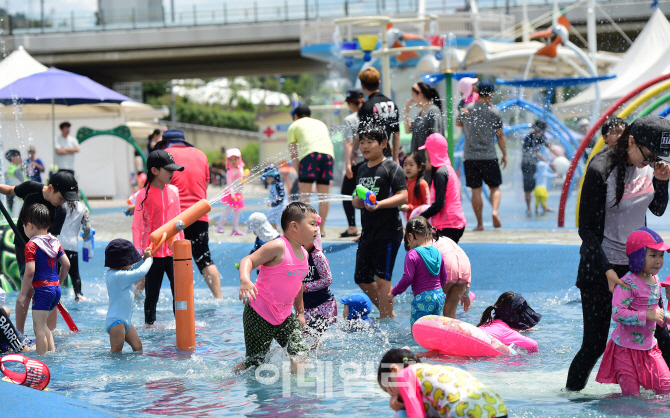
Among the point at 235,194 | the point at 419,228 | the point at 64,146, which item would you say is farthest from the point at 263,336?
the point at 64,146

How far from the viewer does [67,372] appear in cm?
528

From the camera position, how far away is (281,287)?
15.6 feet

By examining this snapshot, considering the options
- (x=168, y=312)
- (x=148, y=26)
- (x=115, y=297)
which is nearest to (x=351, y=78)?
(x=148, y=26)

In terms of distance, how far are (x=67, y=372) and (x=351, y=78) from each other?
77.0ft

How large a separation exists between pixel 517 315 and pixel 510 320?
0.08m

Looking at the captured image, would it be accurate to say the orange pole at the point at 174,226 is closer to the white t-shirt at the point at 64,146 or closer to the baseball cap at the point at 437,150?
the baseball cap at the point at 437,150

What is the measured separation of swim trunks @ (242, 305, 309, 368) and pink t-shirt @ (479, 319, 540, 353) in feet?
5.17

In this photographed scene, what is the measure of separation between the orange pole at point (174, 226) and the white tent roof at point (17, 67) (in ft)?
34.1

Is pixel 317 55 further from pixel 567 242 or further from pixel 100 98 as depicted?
pixel 567 242

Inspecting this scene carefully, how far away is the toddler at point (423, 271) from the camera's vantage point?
572 cm

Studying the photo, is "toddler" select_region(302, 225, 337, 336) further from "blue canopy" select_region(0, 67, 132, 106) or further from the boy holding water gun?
"blue canopy" select_region(0, 67, 132, 106)

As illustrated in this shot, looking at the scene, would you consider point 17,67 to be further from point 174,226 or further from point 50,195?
point 174,226

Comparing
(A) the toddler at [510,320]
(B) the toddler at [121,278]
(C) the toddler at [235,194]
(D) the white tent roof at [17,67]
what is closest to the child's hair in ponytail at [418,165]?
(A) the toddler at [510,320]

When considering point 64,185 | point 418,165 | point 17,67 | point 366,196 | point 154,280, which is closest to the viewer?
point 64,185
